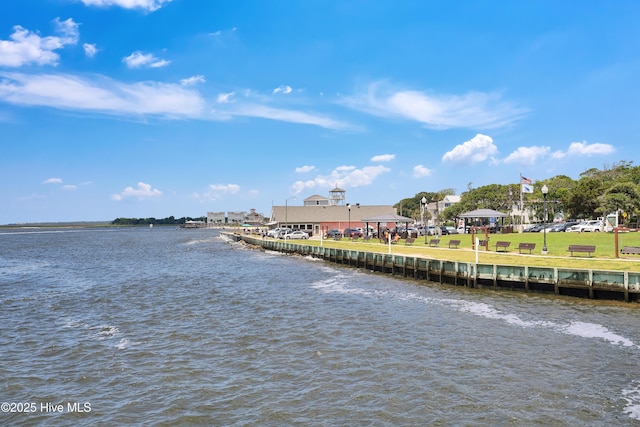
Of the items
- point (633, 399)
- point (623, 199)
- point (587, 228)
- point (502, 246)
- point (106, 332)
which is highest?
point (623, 199)

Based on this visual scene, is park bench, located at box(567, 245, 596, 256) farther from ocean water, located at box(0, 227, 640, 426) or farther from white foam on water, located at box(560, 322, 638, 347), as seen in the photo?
white foam on water, located at box(560, 322, 638, 347)

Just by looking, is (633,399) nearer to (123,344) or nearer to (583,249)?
(123,344)

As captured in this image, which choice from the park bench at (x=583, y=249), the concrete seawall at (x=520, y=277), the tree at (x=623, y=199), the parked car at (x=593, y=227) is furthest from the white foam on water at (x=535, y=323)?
the tree at (x=623, y=199)

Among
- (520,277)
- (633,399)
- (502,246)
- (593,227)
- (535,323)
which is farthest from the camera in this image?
(593,227)

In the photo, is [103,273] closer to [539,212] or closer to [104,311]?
[104,311]

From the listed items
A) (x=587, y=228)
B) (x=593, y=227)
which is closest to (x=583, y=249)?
(x=587, y=228)

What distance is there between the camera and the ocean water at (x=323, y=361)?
10.3 meters

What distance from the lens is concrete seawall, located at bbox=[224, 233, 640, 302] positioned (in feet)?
70.2

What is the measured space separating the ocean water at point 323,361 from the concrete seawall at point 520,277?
0.99 metres

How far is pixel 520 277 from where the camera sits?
81.7 feet

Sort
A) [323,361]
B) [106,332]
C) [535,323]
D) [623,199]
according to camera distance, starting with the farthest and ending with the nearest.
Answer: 1. [623,199]
2. [106,332]
3. [535,323]
4. [323,361]

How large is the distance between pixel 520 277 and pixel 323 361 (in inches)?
598

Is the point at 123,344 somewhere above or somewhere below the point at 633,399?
below

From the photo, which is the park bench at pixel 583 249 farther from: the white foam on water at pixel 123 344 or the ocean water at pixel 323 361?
the white foam on water at pixel 123 344
